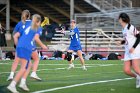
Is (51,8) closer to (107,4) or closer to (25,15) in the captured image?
(107,4)

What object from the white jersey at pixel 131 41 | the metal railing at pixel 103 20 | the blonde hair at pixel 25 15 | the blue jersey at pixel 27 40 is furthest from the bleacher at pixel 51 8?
the blue jersey at pixel 27 40

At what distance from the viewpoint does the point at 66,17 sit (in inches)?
1859

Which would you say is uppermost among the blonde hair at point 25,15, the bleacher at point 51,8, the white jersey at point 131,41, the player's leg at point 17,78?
the bleacher at point 51,8

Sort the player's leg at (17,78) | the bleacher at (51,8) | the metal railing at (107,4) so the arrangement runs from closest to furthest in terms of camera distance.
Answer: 1. the player's leg at (17,78)
2. the metal railing at (107,4)
3. the bleacher at (51,8)

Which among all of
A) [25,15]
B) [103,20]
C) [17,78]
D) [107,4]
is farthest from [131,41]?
[107,4]

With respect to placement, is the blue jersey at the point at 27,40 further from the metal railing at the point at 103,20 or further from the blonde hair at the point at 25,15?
the metal railing at the point at 103,20

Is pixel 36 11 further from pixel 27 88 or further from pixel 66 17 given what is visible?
pixel 27 88

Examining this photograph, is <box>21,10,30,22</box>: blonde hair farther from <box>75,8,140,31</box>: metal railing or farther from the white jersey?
<box>75,8,140,31</box>: metal railing

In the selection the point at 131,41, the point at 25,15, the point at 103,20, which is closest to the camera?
the point at 131,41

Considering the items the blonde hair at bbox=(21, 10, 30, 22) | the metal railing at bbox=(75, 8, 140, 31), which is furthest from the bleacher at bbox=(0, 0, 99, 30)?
the blonde hair at bbox=(21, 10, 30, 22)

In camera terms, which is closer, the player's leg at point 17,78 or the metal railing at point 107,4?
the player's leg at point 17,78

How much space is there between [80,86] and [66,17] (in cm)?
3380

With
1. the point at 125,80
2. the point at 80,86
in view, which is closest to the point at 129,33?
the point at 80,86

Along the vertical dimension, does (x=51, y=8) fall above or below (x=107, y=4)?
below
